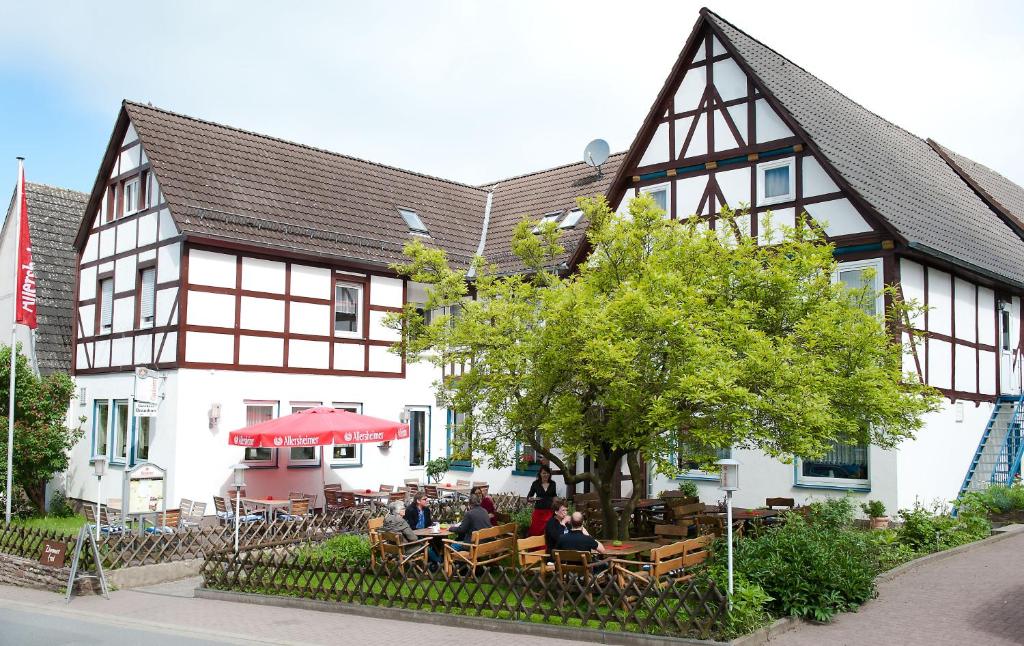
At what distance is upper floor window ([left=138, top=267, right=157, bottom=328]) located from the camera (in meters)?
22.9

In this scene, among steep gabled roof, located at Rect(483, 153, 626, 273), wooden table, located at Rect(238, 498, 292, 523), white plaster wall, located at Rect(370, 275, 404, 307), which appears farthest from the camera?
steep gabled roof, located at Rect(483, 153, 626, 273)

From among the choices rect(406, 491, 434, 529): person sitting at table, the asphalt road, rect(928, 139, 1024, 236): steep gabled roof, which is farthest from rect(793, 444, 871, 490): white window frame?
the asphalt road

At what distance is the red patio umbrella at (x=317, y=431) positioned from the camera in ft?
62.6

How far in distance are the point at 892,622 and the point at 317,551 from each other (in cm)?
893

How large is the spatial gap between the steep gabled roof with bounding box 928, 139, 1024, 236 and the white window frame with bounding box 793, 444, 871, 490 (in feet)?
37.6

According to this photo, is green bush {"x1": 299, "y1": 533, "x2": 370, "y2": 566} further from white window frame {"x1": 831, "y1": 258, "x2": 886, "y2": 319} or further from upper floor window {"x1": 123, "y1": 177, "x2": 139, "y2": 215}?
upper floor window {"x1": 123, "y1": 177, "x2": 139, "y2": 215}

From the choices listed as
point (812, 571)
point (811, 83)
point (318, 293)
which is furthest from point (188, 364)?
point (811, 83)

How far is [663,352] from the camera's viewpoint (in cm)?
1296

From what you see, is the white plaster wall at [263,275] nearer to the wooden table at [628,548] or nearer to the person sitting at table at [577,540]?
the wooden table at [628,548]

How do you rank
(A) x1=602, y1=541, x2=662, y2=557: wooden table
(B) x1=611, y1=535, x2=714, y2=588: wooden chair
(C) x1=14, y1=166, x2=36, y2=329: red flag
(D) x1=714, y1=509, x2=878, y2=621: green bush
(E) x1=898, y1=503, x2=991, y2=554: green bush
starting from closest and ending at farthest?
(D) x1=714, y1=509, x2=878, y2=621: green bush < (B) x1=611, y1=535, x2=714, y2=588: wooden chair < (A) x1=602, y1=541, x2=662, y2=557: wooden table < (E) x1=898, y1=503, x2=991, y2=554: green bush < (C) x1=14, y1=166, x2=36, y2=329: red flag

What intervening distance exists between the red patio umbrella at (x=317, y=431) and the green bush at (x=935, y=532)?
9.99 m

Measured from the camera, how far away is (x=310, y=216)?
2483 cm

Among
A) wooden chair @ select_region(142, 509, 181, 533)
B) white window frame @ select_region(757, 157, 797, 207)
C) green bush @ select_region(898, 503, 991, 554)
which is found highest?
white window frame @ select_region(757, 157, 797, 207)

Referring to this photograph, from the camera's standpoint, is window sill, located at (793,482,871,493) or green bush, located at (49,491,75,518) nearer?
window sill, located at (793,482,871,493)
